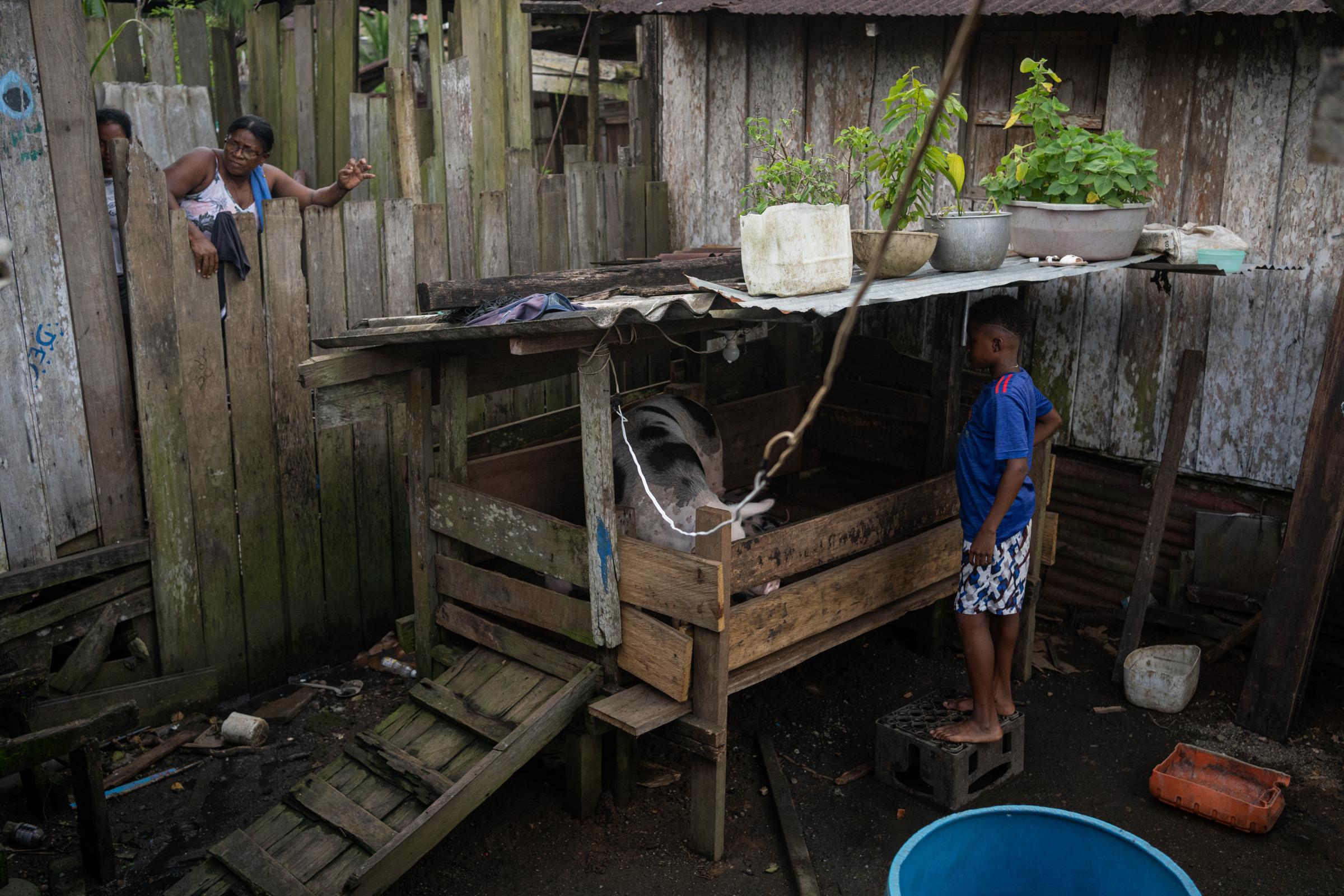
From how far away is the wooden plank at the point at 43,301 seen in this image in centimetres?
421

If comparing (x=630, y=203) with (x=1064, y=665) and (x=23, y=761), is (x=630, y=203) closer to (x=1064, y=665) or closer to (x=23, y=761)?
(x=1064, y=665)

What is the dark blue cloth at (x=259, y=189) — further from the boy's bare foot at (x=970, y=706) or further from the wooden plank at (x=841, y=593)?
the boy's bare foot at (x=970, y=706)

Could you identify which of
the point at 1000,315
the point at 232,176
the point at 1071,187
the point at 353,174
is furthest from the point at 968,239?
the point at 232,176

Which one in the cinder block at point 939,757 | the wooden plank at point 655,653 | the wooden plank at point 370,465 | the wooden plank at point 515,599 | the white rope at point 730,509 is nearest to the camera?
the white rope at point 730,509

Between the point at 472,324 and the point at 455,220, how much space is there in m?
2.22

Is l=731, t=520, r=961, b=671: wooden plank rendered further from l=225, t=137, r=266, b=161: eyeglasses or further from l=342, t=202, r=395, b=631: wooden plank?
l=225, t=137, r=266, b=161: eyeglasses

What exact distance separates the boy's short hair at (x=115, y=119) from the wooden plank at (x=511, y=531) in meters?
2.29

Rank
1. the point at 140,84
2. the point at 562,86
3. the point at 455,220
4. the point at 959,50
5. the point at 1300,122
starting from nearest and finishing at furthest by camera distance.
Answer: the point at 959,50 → the point at 1300,122 → the point at 455,220 → the point at 140,84 → the point at 562,86

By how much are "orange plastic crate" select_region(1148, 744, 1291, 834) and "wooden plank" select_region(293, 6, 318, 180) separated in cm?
556

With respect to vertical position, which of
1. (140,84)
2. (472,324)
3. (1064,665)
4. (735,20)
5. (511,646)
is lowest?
(1064,665)

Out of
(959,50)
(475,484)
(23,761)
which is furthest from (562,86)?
(959,50)

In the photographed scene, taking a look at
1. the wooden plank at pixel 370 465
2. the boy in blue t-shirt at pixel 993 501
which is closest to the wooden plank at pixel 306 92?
the wooden plank at pixel 370 465

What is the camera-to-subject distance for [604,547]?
3975mm

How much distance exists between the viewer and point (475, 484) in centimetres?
481
